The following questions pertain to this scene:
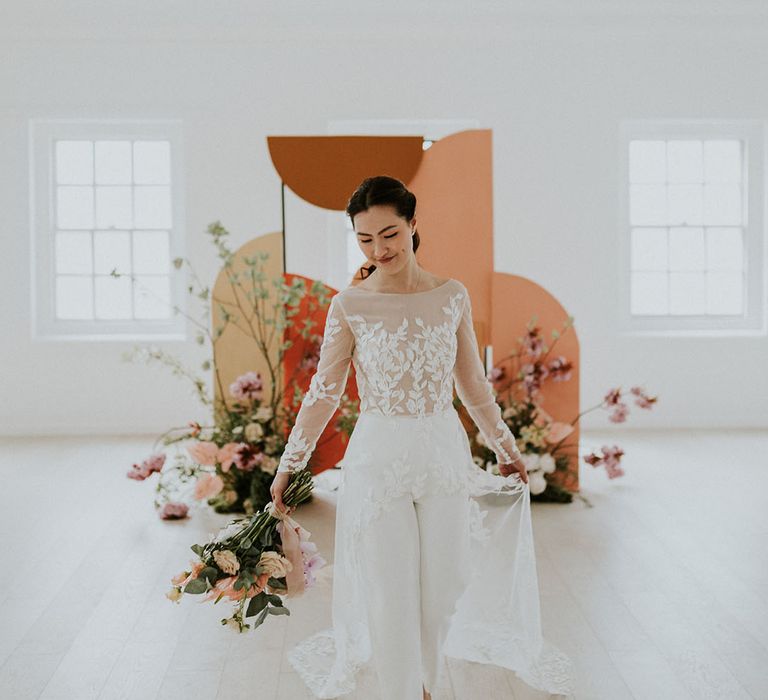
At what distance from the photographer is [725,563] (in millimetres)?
4328

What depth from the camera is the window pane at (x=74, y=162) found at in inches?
315

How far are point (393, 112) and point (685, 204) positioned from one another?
258 centimetres

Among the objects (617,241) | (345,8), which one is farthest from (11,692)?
(617,241)

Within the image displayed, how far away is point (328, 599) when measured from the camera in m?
3.91

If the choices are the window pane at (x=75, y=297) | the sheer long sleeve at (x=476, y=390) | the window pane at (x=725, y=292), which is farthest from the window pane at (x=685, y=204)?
the sheer long sleeve at (x=476, y=390)

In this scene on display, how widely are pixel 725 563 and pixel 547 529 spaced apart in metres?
0.89

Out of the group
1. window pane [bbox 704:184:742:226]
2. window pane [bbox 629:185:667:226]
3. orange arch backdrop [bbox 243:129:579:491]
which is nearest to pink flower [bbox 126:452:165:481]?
orange arch backdrop [bbox 243:129:579:491]

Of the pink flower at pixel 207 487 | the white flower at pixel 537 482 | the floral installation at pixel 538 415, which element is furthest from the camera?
the floral installation at pixel 538 415

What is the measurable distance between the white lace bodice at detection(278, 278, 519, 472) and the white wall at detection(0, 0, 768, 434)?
5.21m

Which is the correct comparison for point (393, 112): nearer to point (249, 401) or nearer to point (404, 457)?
point (249, 401)

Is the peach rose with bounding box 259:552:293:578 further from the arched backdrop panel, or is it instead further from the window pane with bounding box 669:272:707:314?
the window pane with bounding box 669:272:707:314

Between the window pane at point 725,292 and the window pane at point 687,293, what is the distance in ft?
0.19

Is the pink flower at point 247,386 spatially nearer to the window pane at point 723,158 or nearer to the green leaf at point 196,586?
the green leaf at point 196,586

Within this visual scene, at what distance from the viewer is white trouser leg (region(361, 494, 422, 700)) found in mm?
2498
